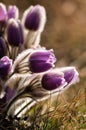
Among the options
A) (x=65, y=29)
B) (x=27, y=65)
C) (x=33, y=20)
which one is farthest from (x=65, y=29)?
(x=27, y=65)

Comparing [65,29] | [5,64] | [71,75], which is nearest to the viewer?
[5,64]

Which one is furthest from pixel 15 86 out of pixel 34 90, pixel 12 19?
pixel 12 19

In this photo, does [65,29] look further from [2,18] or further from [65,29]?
[2,18]

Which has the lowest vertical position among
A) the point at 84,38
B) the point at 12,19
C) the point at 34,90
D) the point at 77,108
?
the point at 84,38

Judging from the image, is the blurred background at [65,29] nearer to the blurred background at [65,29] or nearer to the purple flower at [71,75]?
the blurred background at [65,29]

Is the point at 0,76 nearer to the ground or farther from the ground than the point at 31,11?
nearer to the ground

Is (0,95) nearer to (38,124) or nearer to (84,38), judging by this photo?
(38,124)
